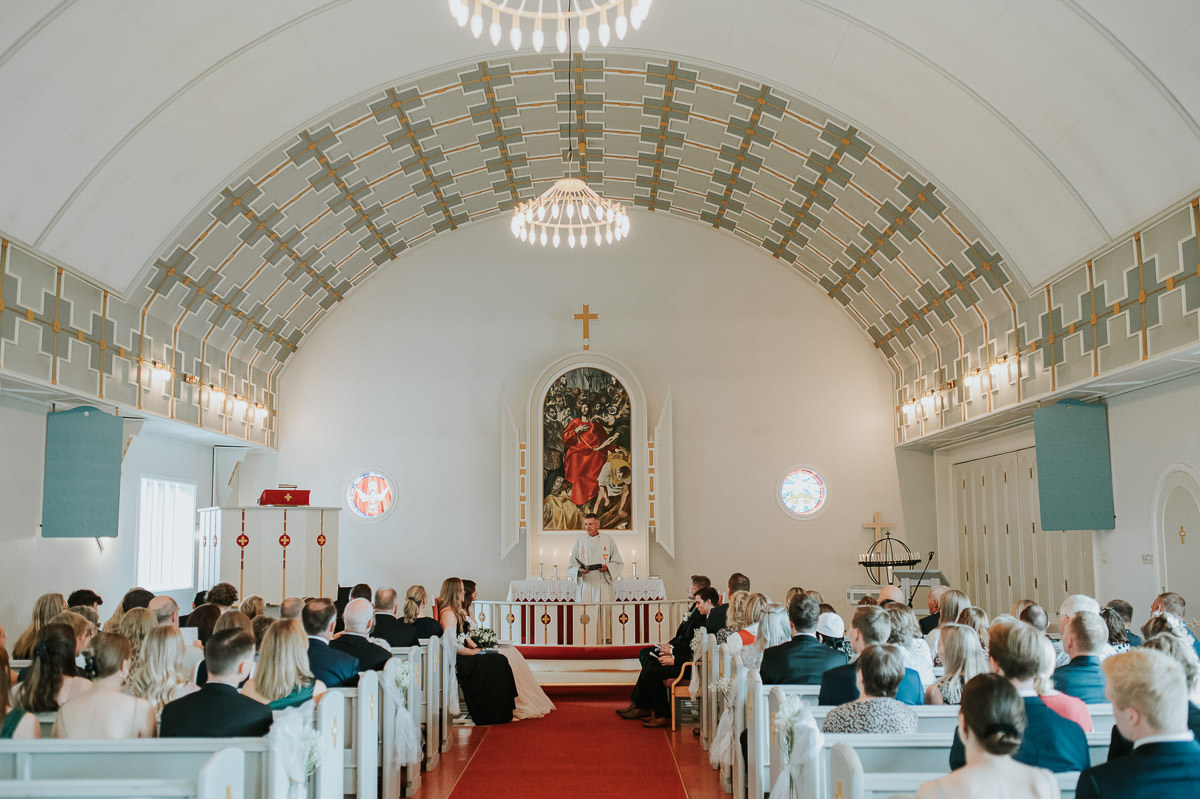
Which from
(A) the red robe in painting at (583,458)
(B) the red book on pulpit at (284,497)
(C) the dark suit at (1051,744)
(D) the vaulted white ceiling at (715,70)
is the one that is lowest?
(C) the dark suit at (1051,744)

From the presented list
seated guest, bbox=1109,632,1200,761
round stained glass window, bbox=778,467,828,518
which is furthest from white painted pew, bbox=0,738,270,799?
round stained glass window, bbox=778,467,828,518

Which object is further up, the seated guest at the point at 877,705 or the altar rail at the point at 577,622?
the seated guest at the point at 877,705

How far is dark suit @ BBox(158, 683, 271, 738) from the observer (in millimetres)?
4562

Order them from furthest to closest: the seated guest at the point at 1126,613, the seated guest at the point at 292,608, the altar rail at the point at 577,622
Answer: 1. the altar rail at the point at 577,622
2. the seated guest at the point at 292,608
3. the seated guest at the point at 1126,613

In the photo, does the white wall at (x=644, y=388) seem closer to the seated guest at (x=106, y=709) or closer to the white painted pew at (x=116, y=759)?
the seated guest at (x=106, y=709)

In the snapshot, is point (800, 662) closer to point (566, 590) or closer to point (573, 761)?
point (573, 761)

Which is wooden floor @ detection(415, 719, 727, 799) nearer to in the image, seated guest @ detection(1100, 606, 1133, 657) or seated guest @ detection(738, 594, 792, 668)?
seated guest @ detection(738, 594, 792, 668)

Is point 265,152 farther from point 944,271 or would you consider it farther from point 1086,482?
point 1086,482

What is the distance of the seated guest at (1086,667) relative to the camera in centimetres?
519

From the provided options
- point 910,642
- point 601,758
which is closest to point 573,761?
point 601,758

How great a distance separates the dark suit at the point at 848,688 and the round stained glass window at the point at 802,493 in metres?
11.7

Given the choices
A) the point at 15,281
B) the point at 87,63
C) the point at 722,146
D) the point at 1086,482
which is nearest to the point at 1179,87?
the point at 1086,482

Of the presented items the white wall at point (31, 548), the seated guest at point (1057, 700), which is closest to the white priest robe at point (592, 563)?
the white wall at point (31, 548)

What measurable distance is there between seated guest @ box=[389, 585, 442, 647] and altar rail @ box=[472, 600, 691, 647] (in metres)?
3.99
